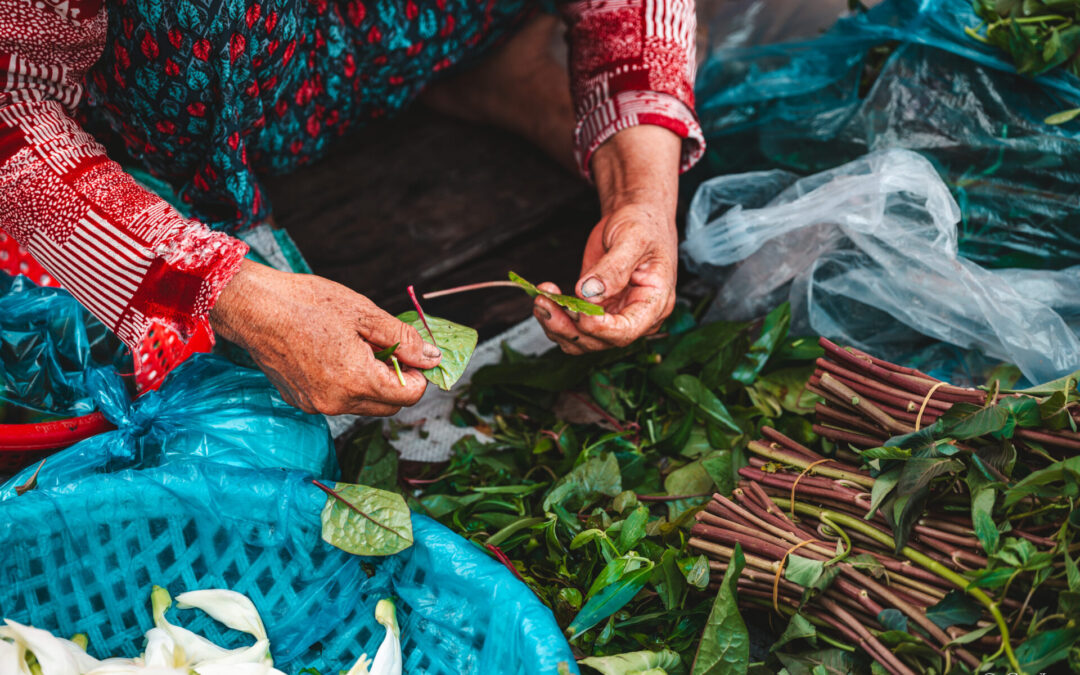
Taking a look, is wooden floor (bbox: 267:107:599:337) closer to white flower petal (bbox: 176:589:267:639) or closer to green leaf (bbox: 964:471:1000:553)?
white flower petal (bbox: 176:589:267:639)

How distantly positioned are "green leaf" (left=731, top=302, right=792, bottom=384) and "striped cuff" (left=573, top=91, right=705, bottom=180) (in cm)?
30

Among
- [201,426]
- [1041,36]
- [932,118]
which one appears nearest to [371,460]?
[201,426]

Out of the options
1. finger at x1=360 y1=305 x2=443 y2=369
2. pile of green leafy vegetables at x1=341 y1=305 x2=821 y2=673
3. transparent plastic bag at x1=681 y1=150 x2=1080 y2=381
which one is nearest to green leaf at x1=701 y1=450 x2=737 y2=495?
pile of green leafy vegetables at x1=341 y1=305 x2=821 y2=673

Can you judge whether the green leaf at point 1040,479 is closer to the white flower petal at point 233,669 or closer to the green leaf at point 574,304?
the green leaf at point 574,304

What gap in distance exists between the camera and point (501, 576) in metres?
Answer: 0.87

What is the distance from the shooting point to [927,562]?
2.72 ft

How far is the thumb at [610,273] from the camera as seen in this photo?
0.97 meters

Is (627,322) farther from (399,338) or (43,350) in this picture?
(43,350)

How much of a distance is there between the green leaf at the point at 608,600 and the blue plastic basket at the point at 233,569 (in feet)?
0.35

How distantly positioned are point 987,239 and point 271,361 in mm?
1170

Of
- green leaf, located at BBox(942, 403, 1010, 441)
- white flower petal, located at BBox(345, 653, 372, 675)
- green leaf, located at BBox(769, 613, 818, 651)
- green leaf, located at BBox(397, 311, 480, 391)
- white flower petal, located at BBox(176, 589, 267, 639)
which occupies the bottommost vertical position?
green leaf, located at BBox(769, 613, 818, 651)

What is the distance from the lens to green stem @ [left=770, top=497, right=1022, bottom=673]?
28.7 inches

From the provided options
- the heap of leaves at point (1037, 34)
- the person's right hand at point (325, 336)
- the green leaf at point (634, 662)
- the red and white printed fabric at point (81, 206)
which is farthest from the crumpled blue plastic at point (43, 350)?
the heap of leaves at point (1037, 34)

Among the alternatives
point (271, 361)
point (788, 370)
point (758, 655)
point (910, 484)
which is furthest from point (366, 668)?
point (788, 370)
